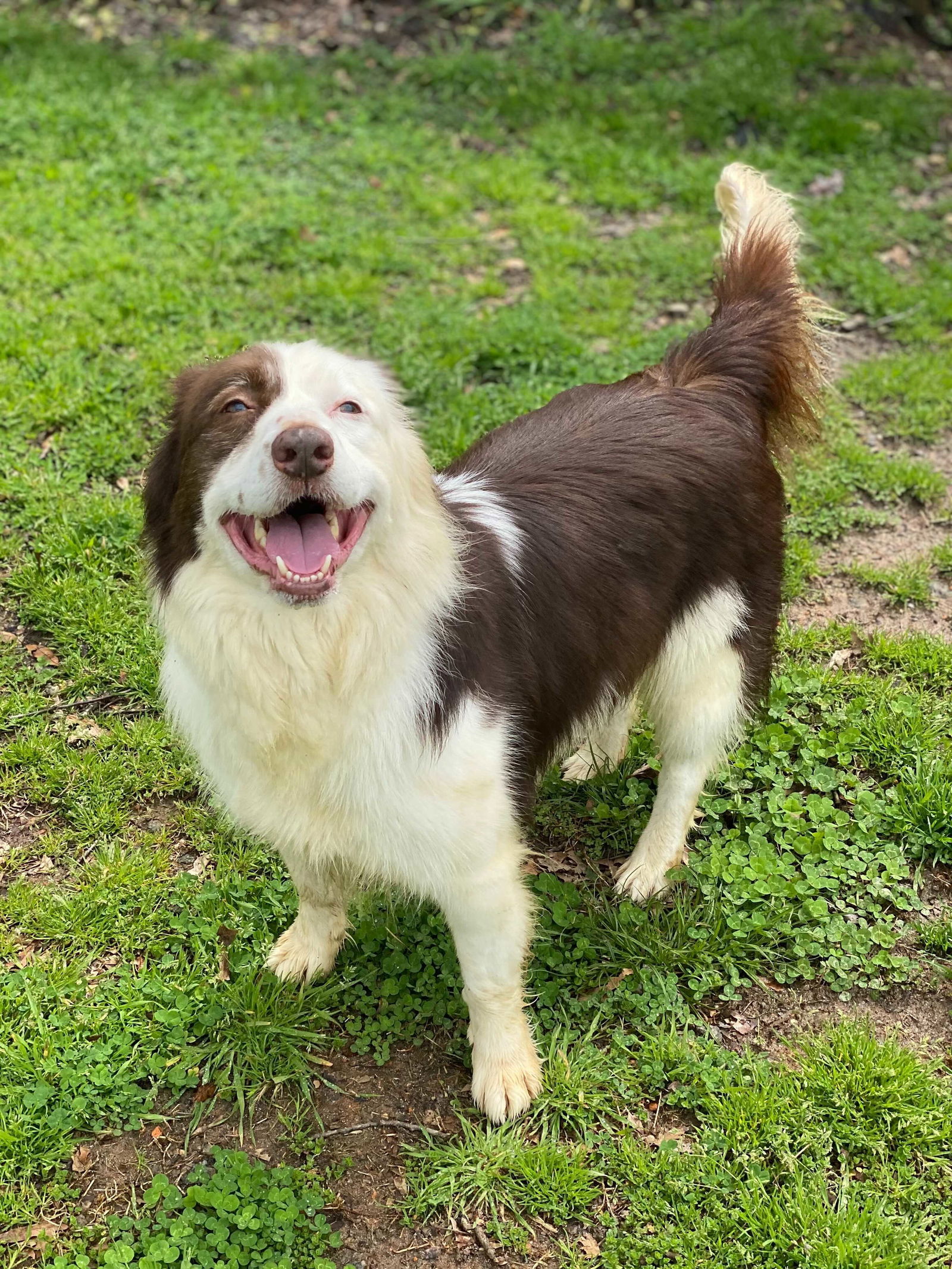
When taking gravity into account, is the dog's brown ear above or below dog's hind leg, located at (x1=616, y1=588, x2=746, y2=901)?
above

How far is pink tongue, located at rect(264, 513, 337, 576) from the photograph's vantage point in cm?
228

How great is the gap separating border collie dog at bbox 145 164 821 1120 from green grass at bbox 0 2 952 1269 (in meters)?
0.26

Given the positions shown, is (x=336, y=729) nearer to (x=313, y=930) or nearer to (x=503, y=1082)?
(x=313, y=930)

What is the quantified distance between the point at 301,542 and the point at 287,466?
0.62 feet

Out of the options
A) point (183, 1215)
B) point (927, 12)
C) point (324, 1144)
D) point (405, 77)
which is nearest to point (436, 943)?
point (324, 1144)

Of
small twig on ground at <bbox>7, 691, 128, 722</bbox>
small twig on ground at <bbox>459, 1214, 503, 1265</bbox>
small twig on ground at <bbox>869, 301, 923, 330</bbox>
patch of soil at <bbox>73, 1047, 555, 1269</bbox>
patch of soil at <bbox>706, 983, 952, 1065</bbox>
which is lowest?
small twig on ground at <bbox>459, 1214, 503, 1265</bbox>

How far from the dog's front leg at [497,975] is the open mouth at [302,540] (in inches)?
33.1

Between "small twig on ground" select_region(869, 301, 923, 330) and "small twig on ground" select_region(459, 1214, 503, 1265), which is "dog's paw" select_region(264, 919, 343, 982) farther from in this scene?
"small twig on ground" select_region(869, 301, 923, 330)

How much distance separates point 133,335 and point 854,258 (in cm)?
383

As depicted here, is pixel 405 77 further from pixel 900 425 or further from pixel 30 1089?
pixel 30 1089

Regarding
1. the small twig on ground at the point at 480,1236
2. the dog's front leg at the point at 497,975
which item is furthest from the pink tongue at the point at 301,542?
the small twig on ground at the point at 480,1236

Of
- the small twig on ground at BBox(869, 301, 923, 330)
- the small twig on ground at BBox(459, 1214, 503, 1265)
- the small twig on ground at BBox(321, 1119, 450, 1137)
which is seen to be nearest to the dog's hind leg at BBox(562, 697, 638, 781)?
the small twig on ground at BBox(321, 1119, 450, 1137)

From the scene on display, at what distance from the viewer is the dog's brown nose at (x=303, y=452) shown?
84.2 inches

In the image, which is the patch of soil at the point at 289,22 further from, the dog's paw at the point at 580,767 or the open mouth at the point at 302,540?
the open mouth at the point at 302,540
